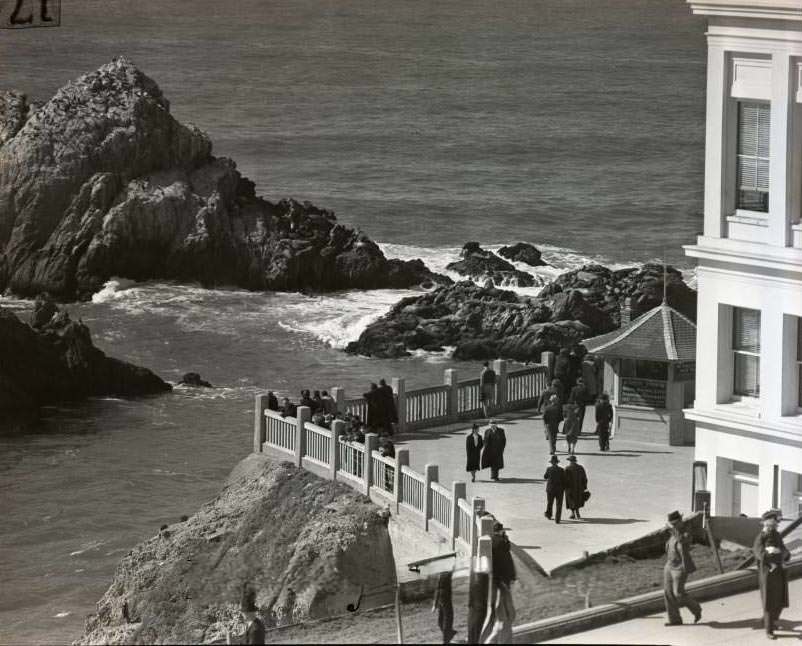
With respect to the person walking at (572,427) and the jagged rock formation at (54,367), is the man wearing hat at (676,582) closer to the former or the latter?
the person walking at (572,427)

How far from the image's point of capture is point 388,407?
123 ft

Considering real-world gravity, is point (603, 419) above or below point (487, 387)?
below

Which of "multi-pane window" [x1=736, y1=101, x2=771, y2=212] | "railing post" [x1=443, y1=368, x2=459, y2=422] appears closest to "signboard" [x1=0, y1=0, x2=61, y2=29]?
"railing post" [x1=443, y1=368, x2=459, y2=422]

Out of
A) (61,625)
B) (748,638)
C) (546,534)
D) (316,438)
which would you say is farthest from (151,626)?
(748,638)

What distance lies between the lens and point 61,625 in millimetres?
35344

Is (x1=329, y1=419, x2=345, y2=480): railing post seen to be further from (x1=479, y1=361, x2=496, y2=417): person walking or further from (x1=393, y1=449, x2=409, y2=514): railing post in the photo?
(x1=479, y1=361, x2=496, y2=417): person walking

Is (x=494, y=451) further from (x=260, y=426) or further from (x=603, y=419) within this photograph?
(x=260, y=426)

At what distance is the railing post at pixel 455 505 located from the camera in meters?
32.3

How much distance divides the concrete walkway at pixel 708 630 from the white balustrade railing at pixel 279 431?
10.4 meters

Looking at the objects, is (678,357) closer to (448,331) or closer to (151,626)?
(448,331)

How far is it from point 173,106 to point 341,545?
25.9 ft

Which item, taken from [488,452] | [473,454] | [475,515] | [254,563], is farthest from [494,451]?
[254,563]

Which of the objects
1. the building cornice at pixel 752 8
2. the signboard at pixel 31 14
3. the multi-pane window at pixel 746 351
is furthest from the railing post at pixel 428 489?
the signboard at pixel 31 14

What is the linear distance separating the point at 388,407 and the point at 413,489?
142 inches
